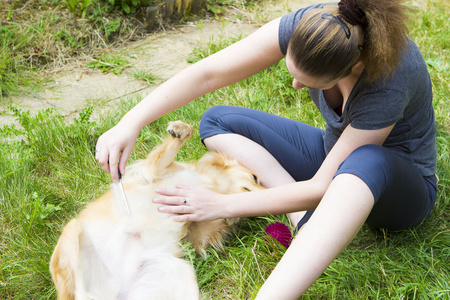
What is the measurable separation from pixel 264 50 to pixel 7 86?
254 cm

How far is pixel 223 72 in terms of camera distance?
2402mm

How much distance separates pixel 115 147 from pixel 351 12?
3.89ft

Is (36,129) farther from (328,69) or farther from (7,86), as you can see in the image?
(328,69)

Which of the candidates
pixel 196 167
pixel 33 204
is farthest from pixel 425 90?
pixel 33 204

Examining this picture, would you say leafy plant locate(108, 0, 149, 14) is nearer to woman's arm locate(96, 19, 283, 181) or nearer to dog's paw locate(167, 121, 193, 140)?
dog's paw locate(167, 121, 193, 140)

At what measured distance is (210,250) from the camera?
2553 millimetres

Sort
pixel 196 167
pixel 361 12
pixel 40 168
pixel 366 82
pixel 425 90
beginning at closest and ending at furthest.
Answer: pixel 361 12 < pixel 366 82 < pixel 425 90 < pixel 196 167 < pixel 40 168

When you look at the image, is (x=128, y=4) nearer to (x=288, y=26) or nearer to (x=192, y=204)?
(x=288, y=26)

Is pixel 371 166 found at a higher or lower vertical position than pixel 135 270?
higher

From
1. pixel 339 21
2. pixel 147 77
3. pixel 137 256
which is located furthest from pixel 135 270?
pixel 147 77

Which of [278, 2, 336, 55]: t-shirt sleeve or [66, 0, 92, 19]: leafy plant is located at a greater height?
[278, 2, 336, 55]: t-shirt sleeve

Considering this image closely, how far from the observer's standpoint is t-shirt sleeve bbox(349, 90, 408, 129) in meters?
1.98

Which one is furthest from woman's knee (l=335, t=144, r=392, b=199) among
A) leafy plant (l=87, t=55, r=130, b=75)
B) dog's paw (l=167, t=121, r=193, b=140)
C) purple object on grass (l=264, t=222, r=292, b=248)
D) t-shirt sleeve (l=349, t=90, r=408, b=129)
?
leafy plant (l=87, t=55, r=130, b=75)

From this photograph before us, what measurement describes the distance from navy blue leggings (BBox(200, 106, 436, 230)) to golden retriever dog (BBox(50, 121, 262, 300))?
39cm
